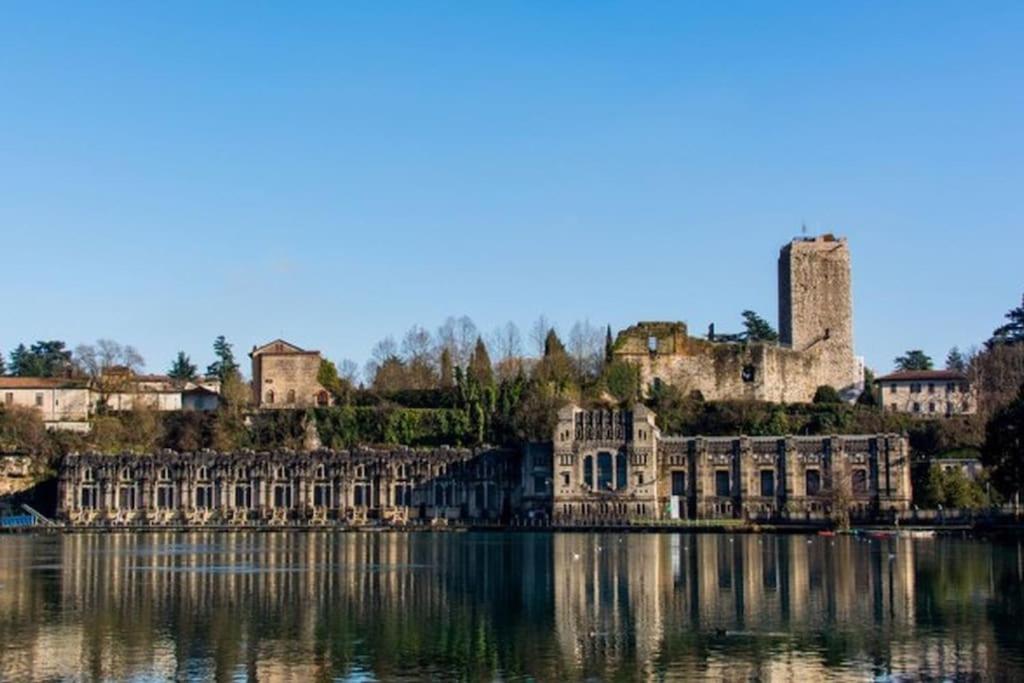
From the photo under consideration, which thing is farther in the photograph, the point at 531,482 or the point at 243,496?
the point at 243,496

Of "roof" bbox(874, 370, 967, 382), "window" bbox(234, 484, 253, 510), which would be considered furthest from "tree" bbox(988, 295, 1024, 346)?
"window" bbox(234, 484, 253, 510)

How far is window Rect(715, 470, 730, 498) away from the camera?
105500mm

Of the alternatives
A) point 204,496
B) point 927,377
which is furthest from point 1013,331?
point 204,496

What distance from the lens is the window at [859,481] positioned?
10175 centimetres

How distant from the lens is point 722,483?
347ft

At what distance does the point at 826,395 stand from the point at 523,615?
262 ft

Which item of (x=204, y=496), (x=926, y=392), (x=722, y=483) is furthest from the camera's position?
(x=926, y=392)

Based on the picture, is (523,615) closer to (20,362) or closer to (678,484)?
(678,484)

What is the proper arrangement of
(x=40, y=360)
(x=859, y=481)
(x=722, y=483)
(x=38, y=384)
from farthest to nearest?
(x=40, y=360) → (x=38, y=384) → (x=722, y=483) → (x=859, y=481)

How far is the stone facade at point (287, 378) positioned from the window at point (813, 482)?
40.3 m

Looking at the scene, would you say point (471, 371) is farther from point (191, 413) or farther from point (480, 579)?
point (480, 579)

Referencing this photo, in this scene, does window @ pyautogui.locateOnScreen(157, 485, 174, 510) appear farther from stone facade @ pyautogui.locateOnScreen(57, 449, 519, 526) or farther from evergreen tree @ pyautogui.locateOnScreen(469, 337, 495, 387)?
evergreen tree @ pyautogui.locateOnScreen(469, 337, 495, 387)

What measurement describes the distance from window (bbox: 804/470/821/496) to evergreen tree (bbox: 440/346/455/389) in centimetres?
3172

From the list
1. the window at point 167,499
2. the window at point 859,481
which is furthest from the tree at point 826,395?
the window at point 167,499
